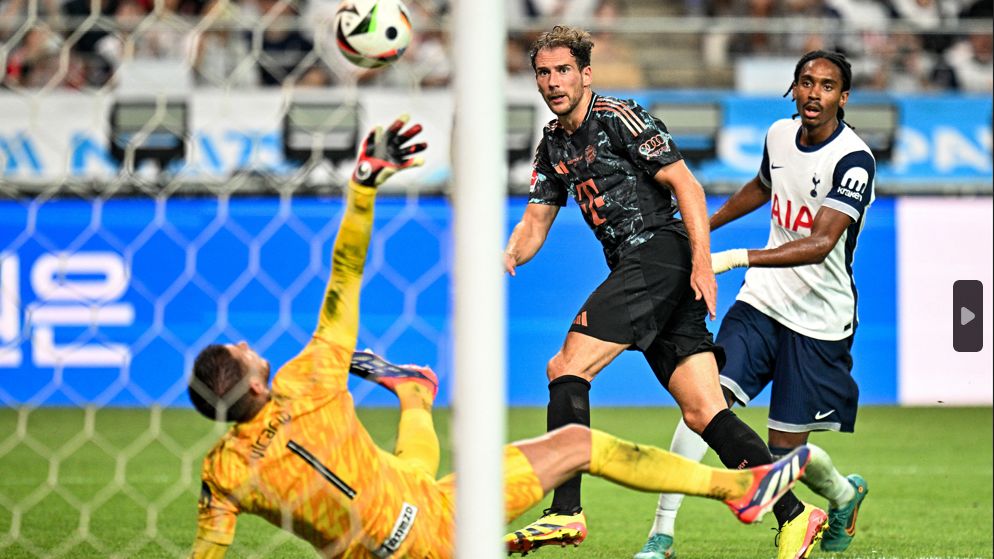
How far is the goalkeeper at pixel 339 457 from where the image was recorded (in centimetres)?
353

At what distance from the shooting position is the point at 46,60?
32.7ft

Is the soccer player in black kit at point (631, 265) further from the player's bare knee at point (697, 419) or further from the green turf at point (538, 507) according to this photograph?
the green turf at point (538, 507)

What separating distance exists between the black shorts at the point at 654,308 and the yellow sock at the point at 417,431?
661 mm

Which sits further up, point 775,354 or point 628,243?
point 628,243

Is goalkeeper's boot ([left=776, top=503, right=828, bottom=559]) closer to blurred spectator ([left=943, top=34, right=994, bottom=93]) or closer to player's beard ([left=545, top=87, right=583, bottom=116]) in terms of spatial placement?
player's beard ([left=545, top=87, right=583, bottom=116])

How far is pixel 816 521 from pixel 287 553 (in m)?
1.98

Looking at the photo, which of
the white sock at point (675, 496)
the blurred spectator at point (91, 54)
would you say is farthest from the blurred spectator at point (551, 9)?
the white sock at point (675, 496)

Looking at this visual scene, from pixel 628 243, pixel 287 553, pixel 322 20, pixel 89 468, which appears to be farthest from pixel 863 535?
pixel 322 20

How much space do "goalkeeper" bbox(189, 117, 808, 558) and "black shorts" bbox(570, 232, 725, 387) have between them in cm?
76

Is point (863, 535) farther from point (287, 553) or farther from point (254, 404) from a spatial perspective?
point (254, 404)

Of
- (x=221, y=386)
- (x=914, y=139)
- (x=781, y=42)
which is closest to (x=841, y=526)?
(x=221, y=386)

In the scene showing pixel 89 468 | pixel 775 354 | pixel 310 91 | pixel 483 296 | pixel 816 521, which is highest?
pixel 310 91

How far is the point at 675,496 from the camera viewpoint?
4.92 m

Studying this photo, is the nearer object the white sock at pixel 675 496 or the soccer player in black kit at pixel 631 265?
the soccer player in black kit at pixel 631 265
